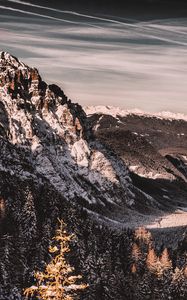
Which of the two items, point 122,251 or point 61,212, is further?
point 61,212

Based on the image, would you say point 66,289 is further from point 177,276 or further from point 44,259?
point 177,276

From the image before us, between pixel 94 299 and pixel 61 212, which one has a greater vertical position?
pixel 94 299

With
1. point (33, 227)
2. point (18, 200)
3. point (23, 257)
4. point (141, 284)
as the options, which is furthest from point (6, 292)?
point (18, 200)

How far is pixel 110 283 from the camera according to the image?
100 m

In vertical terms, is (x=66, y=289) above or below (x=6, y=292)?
above

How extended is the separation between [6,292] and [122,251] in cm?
6874

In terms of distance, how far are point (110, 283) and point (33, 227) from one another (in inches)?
1155

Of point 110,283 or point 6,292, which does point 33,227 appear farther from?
point 6,292

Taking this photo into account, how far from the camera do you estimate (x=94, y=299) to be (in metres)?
95.2

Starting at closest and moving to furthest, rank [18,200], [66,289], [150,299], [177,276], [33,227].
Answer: [66,289], [150,299], [177,276], [33,227], [18,200]

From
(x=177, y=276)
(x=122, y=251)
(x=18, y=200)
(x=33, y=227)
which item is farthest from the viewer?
(x=18, y=200)

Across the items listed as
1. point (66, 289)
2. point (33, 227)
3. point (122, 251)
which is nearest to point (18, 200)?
point (122, 251)

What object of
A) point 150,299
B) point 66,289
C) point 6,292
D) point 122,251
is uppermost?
point 66,289

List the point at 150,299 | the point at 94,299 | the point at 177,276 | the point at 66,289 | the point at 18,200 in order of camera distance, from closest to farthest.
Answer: the point at 66,289 < the point at 94,299 < the point at 150,299 < the point at 177,276 < the point at 18,200
